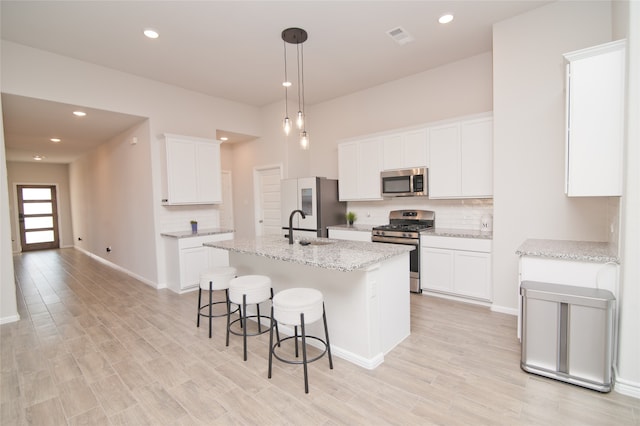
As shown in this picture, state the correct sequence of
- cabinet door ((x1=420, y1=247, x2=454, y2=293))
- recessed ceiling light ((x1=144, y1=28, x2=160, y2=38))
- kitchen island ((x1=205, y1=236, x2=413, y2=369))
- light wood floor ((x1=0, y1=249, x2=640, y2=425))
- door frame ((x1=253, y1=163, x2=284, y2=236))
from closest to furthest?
light wood floor ((x1=0, y1=249, x2=640, y2=425))
kitchen island ((x1=205, y1=236, x2=413, y2=369))
recessed ceiling light ((x1=144, y1=28, x2=160, y2=38))
cabinet door ((x1=420, y1=247, x2=454, y2=293))
door frame ((x1=253, y1=163, x2=284, y2=236))

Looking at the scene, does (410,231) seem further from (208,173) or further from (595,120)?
(208,173)

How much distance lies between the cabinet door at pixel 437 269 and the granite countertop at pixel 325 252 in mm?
1375

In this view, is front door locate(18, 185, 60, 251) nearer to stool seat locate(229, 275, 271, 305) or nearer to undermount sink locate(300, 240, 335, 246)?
stool seat locate(229, 275, 271, 305)

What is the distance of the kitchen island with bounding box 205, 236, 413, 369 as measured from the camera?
7.88 ft

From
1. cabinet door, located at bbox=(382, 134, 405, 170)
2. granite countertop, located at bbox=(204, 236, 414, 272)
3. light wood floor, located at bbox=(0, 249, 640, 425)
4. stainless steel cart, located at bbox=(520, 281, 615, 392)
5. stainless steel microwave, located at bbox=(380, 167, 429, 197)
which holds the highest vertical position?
cabinet door, located at bbox=(382, 134, 405, 170)

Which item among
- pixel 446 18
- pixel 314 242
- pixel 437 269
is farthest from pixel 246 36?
pixel 437 269

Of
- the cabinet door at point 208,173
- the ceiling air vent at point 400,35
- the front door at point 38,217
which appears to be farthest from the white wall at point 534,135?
the front door at point 38,217

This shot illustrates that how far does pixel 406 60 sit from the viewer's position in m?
4.24

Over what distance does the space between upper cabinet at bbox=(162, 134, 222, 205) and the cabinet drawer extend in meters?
3.58

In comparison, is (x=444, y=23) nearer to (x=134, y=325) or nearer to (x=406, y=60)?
(x=406, y=60)

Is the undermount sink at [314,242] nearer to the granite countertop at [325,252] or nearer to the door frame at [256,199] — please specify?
the granite countertop at [325,252]

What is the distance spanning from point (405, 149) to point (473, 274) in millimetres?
1968

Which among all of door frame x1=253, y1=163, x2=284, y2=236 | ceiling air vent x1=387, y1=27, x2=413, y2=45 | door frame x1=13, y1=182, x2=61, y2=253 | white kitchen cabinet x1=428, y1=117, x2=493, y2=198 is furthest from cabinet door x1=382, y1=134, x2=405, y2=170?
door frame x1=13, y1=182, x2=61, y2=253

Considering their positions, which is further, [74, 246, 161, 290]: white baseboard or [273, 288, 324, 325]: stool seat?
[74, 246, 161, 290]: white baseboard
